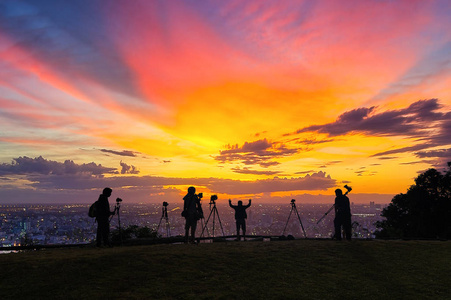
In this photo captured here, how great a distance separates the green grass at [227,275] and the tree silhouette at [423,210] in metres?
26.2

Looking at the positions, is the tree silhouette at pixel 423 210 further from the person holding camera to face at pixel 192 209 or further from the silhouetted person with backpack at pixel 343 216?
the person holding camera to face at pixel 192 209

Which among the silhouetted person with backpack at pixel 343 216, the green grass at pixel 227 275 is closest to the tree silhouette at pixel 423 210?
the silhouetted person with backpack at pixel 343 216

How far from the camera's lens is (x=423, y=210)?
3566 cm

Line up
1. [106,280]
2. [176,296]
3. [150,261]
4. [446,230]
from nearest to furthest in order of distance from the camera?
[176,296] < [106,280] < [150,261] < [446,230]

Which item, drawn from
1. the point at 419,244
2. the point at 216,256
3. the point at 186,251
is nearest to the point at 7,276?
the point at 186,251

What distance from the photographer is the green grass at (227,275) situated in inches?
320

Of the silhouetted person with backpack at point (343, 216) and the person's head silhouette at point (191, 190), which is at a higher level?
→ the person's head silhouette at point (191, 190)

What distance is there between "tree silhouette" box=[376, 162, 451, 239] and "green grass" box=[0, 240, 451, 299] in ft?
85.9

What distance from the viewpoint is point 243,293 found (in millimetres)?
8375

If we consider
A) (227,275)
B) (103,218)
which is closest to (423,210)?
(227,275)

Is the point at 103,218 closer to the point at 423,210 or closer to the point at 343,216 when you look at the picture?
the point at 343,216

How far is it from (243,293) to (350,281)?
3.96 metres

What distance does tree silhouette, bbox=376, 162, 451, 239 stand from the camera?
34.8 meters

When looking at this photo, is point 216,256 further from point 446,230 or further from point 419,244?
point 446,230
